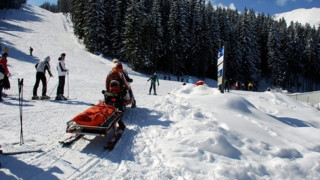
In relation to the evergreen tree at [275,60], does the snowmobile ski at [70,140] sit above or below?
below

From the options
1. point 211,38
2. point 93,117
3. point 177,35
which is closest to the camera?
point 93,117

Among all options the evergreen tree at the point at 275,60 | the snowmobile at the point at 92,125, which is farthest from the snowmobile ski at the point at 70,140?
the evergreen tree at the point at 275,60

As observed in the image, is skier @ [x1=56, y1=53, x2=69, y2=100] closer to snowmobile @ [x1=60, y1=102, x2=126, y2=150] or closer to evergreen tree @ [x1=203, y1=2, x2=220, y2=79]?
snowmobile @ [x1=60, y1=102, x2=126, y2=150]

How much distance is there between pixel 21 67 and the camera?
1119 inches

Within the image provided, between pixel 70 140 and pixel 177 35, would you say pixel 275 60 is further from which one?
pixel 70 140

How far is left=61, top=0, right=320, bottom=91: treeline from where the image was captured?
4569 cm

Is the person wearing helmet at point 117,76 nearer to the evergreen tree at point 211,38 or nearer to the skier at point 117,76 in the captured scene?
the skier at point 117,76

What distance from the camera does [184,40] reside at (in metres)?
54.0

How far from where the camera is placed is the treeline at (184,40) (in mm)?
45688

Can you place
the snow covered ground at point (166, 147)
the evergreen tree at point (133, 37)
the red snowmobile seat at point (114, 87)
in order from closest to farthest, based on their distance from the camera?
the snow covered ground at point (166, 147), the red snowmobile seat at point (114, 87), the evergreen tree at point (133, 37)

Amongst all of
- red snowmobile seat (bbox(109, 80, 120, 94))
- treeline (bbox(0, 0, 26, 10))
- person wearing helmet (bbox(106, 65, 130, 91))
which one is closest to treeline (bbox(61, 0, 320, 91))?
person wearing helmet (bbox(106, 65, 130, 91))

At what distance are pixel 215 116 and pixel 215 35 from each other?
50.9m

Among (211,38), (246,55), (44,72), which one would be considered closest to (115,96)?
(44,72)

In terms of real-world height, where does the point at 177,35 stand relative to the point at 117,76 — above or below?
above
